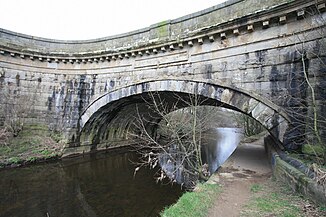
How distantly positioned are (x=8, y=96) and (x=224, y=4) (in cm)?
947

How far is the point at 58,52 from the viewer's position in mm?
9469

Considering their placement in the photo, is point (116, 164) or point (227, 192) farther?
point (116, 164)

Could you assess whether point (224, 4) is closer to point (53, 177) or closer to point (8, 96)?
point (53, 177)

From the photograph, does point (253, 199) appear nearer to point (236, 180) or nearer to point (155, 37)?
point (236, 180)

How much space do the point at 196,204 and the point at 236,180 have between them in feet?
6.08

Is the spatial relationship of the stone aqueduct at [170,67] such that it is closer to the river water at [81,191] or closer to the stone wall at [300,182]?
the stone wall at [300,182]

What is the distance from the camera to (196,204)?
10.4ft

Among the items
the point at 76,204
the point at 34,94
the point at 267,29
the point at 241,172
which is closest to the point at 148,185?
the point at 76,204

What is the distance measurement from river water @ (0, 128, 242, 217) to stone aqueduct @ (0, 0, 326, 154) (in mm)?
2390

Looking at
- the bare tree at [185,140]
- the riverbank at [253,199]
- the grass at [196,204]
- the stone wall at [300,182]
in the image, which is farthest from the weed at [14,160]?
the stone wall at [300,182]

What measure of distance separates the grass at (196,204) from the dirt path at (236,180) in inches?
4.3

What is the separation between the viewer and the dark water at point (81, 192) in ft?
15.5

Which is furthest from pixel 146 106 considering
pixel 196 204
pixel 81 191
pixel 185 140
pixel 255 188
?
pixel 196 204

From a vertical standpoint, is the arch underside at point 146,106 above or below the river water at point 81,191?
above
